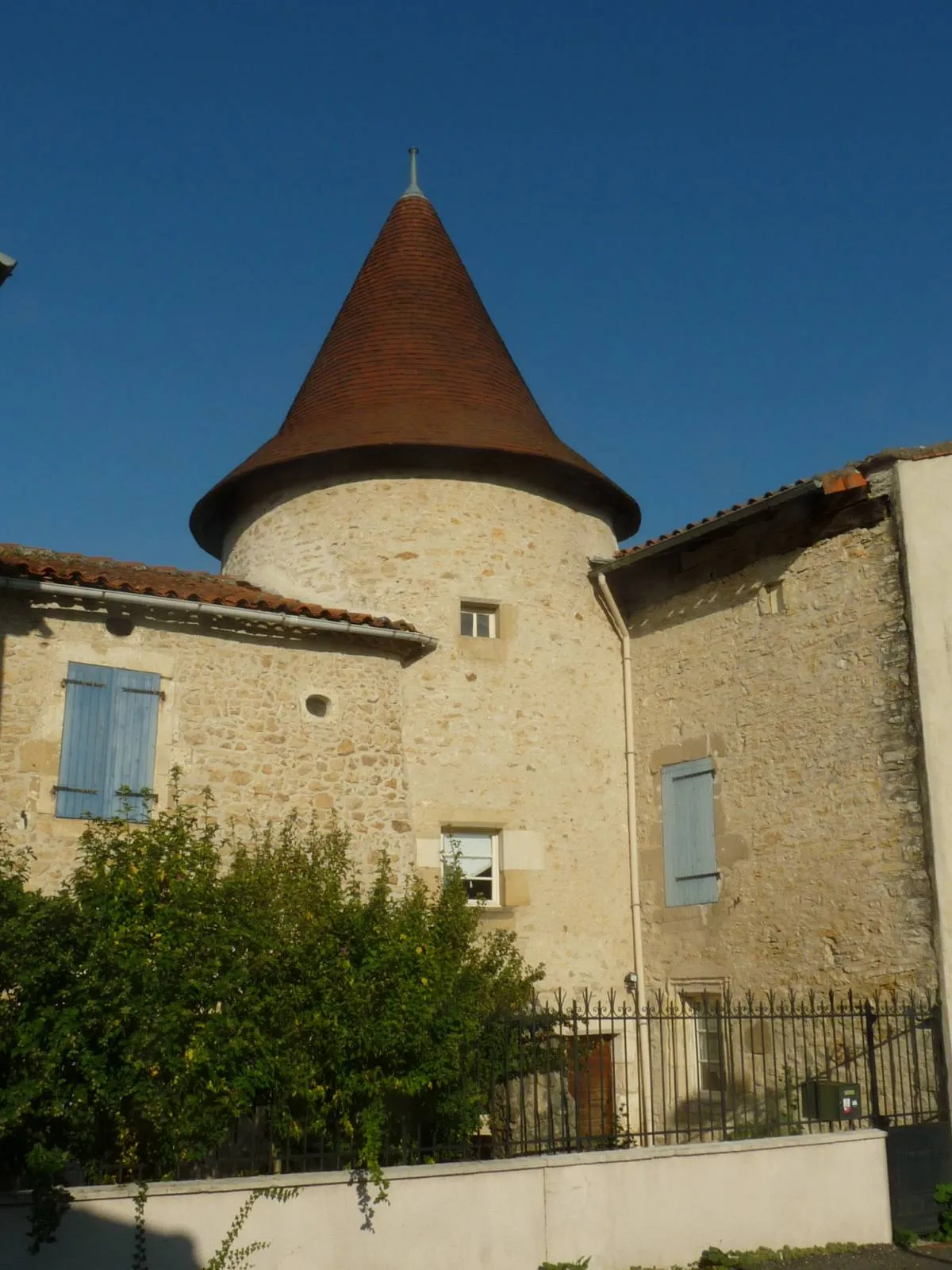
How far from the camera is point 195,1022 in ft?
23.6

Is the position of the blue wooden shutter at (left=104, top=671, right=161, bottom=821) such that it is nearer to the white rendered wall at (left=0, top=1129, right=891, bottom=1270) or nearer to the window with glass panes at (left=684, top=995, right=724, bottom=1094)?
the white rendered wall at (left=0, top=1129, right=891, bottom=1270)

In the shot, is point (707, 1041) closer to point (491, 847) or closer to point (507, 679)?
point (491, 847)

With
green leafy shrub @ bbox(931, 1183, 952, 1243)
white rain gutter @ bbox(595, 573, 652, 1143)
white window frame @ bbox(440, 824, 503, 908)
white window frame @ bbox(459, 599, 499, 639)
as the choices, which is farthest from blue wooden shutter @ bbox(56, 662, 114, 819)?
green leafy shrub @ bbox(931, 1183, 952, 1243)

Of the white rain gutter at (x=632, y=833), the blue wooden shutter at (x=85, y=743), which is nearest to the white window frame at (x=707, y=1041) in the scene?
the white rain gutter at (x=632, y=833)

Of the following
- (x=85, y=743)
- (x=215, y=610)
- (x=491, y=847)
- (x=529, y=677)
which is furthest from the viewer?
(x=529, y=677)

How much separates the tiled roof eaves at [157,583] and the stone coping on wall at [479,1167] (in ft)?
16.9

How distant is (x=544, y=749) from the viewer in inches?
520

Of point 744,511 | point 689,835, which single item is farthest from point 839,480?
point 689,835

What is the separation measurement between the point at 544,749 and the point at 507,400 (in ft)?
14.2

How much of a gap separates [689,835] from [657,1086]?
99.5 inches

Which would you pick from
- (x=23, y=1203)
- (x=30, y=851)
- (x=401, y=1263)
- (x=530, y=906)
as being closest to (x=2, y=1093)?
(x=23, y=1203)

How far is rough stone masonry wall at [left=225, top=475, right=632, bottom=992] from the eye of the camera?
502 inches

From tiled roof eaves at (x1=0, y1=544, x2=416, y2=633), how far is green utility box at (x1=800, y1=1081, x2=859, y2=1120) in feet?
18.5

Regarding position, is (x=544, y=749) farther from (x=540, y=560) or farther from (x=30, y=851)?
(x=30, y=851)
